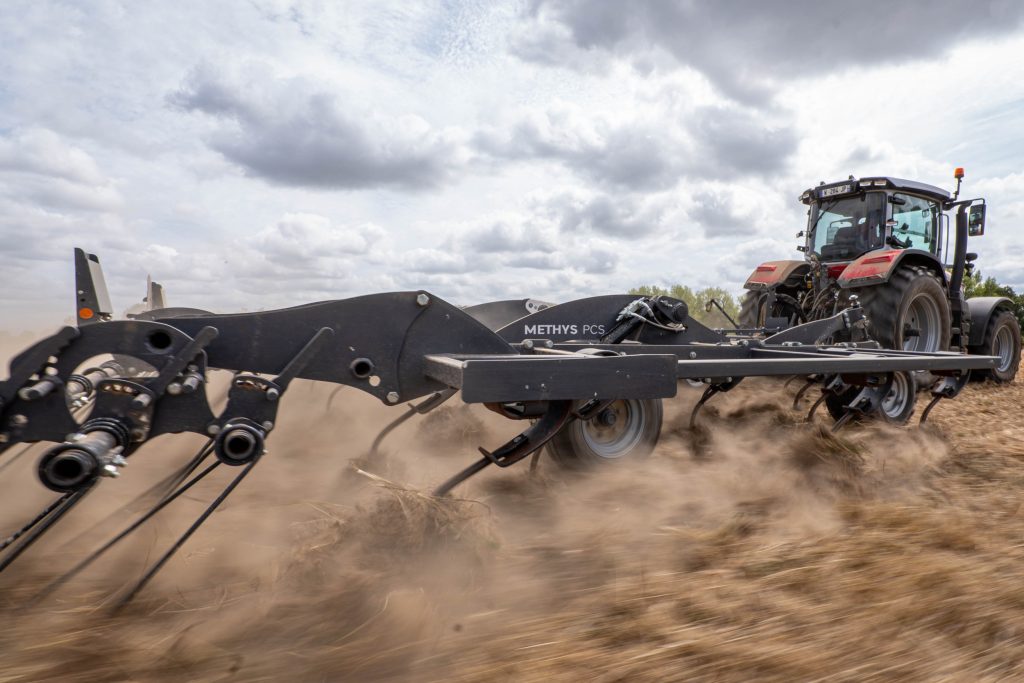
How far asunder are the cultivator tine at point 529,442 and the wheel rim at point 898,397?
3.48 meters

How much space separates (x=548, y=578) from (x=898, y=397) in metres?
3.93

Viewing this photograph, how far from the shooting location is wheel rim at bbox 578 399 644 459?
11.0ft

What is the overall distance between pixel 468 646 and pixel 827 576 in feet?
3.91

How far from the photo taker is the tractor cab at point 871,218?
22.1 ft

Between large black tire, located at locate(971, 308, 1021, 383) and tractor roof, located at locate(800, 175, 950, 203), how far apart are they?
6.13 ft

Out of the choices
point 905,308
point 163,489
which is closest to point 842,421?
point 905,308

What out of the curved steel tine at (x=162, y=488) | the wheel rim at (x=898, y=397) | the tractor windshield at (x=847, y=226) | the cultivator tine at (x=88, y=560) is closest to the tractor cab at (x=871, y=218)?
the tractor windshield at (x=847, y=226)

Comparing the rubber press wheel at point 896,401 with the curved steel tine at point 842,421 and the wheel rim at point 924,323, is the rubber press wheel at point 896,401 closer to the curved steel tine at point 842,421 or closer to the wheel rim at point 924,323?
the curved steel tine at point 842,421

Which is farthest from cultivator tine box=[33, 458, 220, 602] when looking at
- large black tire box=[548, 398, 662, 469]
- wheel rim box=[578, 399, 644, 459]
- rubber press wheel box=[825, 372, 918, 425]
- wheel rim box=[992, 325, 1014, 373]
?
wheel rim box=[992, 325, 1014, 373]

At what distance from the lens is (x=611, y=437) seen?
3.45 metres

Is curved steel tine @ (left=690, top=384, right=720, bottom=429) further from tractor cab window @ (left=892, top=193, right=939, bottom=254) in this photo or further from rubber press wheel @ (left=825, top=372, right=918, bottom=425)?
tractor cab window @ (left=892, top=193, right=939, bottom=254)

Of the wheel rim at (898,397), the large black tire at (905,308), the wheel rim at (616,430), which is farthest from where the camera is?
the large black tire at (905,308)

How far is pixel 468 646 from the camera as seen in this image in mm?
1712

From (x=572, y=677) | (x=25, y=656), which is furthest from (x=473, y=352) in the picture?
(x=25, y=656)
